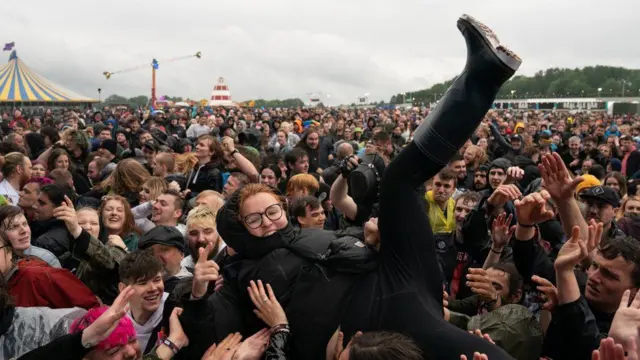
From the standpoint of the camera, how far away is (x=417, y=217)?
223cm

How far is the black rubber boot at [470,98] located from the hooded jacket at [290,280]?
0.53 meters

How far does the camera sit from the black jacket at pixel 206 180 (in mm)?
6289

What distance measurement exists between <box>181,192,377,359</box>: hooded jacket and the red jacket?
1068 mm

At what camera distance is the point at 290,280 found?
234cm

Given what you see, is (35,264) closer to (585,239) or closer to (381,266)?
(381,266)

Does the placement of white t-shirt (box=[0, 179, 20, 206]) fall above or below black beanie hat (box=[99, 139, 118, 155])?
Result: below

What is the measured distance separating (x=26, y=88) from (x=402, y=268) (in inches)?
1618

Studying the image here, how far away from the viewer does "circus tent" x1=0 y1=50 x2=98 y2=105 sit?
35.7 metres

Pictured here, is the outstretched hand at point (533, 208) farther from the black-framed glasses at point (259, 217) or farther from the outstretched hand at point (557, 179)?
the black-framed glasses at point (259, 217)

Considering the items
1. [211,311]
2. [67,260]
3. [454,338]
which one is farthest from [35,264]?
[454,338]

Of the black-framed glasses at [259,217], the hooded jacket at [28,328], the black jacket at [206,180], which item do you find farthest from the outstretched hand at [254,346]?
the black jacket at [206,180]

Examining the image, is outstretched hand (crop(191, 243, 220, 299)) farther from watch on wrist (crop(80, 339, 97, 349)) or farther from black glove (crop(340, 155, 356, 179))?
black glove (crop(340, 155, 356, 179))

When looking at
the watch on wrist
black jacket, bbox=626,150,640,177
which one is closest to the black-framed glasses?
the watch on wrist

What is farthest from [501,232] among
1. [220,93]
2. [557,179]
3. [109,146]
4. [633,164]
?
[220,93]
